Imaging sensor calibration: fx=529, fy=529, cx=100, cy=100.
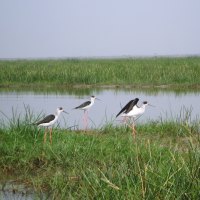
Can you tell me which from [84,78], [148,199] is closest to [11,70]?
[84,78]

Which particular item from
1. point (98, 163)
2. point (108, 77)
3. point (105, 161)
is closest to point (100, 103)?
point (108, 77)

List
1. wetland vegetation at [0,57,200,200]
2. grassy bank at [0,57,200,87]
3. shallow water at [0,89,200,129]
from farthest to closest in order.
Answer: grassy bank at [0,57,200,87], shallow water at [0,89,200,129], wetland vegetation at [0,57,200,200]

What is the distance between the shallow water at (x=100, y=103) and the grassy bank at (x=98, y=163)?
3973mm

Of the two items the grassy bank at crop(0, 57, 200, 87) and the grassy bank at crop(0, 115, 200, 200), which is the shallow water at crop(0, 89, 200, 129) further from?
the grassy bank at crop(0, 115, 200, 200)

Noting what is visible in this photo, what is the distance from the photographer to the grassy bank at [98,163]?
465 centimetres

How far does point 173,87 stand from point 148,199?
21477mm

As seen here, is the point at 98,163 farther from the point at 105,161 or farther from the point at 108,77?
the point at 108,77

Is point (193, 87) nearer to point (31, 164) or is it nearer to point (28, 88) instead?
point (28, 88)

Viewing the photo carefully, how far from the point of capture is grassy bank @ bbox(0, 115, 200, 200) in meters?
4.65

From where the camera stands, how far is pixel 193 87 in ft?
83.0

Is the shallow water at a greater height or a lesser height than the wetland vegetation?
lesser

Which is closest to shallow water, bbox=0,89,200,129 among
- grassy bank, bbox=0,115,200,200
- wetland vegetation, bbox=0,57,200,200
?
wetland vegetation, bbox=0,57,200,200

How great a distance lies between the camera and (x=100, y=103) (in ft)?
61.8

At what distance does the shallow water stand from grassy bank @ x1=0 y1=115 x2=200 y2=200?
3.97 metres
